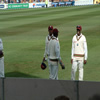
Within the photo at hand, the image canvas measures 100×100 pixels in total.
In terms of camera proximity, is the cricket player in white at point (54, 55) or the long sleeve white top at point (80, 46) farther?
the long sleeve white top at point (80, 46)

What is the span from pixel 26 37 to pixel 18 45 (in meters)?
3.94

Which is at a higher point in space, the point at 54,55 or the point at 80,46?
the point at 80,46

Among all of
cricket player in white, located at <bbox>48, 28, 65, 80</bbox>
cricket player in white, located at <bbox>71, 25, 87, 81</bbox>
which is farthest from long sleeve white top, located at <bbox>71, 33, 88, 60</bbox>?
cricket player in white, located at <bbox>48, 28, 65, 80</bbox>

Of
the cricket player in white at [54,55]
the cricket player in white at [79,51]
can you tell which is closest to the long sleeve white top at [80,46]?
the cricket player in white at [79,51]

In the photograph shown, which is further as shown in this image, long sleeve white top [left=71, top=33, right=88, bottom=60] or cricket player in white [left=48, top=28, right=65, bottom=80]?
long sleeve white top [left=71, top=33, right=88, bottom=60]

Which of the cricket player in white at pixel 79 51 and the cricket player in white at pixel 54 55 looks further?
the cricket player in white at pixel 79 51

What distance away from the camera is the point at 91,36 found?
23500 millimetres

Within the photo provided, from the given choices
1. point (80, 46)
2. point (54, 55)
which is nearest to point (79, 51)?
point (80, 46)

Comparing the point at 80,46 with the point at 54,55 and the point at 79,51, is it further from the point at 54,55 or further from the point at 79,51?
the point at 54,55

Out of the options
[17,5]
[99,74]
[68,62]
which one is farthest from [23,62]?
[17,5]

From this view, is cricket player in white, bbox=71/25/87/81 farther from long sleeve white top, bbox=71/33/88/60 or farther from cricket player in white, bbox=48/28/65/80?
cricket player in white, bbox=48/28/65/80

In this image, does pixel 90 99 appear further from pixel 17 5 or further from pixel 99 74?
pixel 17 5

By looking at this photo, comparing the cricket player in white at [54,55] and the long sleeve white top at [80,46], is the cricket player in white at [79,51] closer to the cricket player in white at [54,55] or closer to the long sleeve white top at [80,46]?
the long sleeve white top at [80,46]

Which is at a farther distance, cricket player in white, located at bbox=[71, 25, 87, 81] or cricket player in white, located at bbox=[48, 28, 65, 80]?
cricket player in white, located at bbox=[71, 25, 87, 81]
